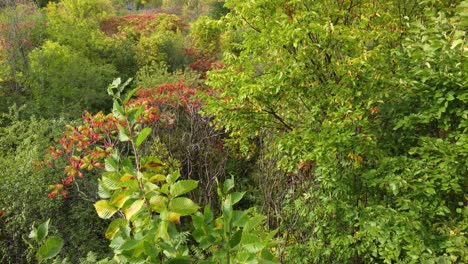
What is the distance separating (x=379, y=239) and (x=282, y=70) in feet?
6.51

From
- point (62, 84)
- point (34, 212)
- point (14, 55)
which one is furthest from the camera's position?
point (14, 55)

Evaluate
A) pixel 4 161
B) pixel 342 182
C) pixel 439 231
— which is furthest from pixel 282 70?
pixel 4 161

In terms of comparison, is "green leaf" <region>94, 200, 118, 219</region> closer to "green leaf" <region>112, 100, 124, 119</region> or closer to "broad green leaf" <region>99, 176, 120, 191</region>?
"broad green leaf" <region>99, 176, 120, 191</region>

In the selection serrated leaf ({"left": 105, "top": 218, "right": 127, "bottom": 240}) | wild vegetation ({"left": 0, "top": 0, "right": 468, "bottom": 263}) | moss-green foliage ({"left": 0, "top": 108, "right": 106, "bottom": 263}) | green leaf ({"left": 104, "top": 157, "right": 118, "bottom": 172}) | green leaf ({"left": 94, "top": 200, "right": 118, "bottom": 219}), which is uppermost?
green leaf ({"left": 104, "top": 157, "right": 118, "bottom": 172})

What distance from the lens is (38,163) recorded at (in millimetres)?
6434

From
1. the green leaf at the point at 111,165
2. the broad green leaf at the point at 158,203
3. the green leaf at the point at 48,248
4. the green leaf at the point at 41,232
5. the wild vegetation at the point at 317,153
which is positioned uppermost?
the green leaf at the point at 111,165

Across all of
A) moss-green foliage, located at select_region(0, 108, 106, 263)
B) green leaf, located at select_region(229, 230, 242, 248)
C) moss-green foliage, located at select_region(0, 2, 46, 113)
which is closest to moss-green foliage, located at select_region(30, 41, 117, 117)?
moss-green foliage, located at select_region(0, 2, 46, 113)

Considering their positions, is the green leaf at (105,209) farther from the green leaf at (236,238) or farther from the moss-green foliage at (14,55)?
the moss-green foliage at (14,55)

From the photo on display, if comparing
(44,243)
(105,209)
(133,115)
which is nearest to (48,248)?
(44,243)

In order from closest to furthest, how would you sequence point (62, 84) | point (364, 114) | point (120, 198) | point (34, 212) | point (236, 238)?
1. point (236, 238)
2. point (120, 198)
3. point (364, 114)
4. point (34, 212)
5. point (62, 84)

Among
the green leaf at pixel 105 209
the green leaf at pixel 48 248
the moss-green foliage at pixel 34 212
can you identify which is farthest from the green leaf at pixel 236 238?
the moss-green foliage at pixel 34 212

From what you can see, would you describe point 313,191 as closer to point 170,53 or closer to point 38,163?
point 38,163

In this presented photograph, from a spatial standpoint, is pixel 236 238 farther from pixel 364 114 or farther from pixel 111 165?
pixel 364 114

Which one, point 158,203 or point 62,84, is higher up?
point 158,203
